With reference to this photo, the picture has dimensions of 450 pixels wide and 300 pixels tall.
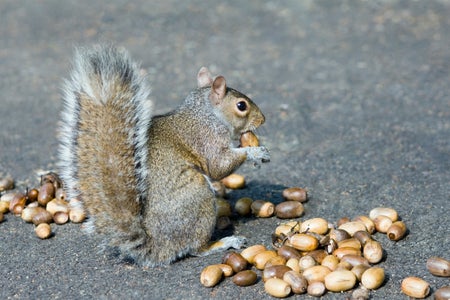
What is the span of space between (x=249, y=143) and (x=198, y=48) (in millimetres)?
3158

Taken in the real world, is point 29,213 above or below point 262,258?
below

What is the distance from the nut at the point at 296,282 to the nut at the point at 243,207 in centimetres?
78

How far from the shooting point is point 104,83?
9.09ft

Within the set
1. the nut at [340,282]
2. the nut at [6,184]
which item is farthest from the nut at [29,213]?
the nut at [340,282]

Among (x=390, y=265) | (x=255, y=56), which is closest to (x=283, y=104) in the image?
(x=255, y=56)

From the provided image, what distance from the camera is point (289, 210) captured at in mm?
3486

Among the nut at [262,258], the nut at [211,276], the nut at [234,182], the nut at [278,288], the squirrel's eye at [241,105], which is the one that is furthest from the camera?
the nut at [234,182]

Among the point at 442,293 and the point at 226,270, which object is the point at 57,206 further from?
the point at 442,293

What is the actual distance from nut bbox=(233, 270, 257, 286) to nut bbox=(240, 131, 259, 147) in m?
0.77

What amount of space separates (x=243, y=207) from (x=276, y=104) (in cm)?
178

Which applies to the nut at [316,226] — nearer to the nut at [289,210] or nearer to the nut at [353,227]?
the nut at [353,227]

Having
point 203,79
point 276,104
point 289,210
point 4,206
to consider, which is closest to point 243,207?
point 289,210

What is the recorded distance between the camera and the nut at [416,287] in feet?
8.91

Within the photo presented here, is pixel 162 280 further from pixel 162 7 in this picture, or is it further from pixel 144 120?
pixel 162 7
